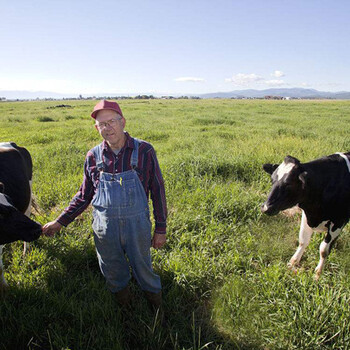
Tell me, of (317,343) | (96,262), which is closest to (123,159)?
(96,262)

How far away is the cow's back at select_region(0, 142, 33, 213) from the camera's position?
3.33 m

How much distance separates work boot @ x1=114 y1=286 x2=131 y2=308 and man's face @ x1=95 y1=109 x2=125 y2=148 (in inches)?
56.9

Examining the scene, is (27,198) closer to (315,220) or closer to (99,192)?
(99,192)

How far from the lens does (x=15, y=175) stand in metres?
3.50

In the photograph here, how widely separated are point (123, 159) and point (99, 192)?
0.34m

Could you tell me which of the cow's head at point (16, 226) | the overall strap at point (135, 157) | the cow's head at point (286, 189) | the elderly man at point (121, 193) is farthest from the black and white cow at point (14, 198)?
the cow's head at point (286, 189)

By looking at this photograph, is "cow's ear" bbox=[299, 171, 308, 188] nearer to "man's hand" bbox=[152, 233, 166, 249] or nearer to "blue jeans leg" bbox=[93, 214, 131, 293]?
"man's hand" bbox=[152, 233, 166, 249]

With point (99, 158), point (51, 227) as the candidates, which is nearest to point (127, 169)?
point (99, 158)

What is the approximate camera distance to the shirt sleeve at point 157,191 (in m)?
2.21

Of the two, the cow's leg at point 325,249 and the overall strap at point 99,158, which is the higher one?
the overall strap at point 99,158

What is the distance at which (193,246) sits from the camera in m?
3.33

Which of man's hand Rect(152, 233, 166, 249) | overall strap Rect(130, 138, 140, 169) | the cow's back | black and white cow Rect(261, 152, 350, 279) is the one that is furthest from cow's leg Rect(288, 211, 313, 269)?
the cow's back

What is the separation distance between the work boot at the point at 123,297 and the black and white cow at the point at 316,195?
1.67 metres

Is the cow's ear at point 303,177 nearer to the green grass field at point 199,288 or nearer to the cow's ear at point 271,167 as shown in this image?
the cow's ear at point 271,167
